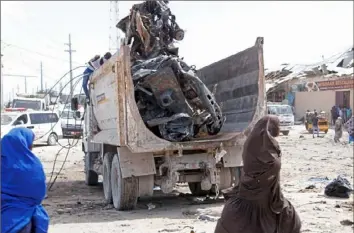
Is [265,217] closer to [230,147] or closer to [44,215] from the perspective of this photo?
[44,215]

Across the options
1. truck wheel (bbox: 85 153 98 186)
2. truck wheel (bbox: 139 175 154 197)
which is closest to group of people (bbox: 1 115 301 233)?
truck wheel (bbox: 139 175 154 197)

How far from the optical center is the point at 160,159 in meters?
8.10

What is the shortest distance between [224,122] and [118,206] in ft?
8.47

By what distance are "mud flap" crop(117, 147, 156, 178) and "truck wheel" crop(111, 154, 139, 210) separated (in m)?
0.16

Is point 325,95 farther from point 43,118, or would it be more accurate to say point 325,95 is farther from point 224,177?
point 224,177

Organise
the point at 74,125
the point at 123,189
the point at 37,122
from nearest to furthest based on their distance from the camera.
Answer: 1. the point at 123,189
2. the point at 74,125
3. the point at 37,122

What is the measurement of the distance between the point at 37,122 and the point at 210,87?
621 inches

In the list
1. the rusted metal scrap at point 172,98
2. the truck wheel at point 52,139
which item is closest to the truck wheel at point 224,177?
the rusted metal scrap at point 172,98

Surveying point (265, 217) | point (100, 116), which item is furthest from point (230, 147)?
point (265, 217)

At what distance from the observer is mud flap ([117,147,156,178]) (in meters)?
7.75

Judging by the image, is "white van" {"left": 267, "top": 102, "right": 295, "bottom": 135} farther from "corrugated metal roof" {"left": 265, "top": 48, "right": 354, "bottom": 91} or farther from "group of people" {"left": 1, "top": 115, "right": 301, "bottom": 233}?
"group of people" {"left": 1, "top": 115, "right": 301, "bottom": 233}

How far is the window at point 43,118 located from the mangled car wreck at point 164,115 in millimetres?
15748

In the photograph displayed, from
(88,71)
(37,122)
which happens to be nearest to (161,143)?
(88,71)

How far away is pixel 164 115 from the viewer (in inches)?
324
